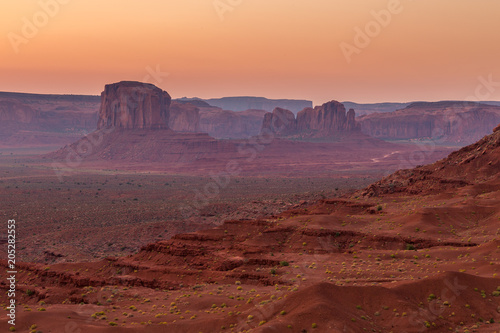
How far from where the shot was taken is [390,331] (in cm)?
2408

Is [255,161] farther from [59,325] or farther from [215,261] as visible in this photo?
[59,325]

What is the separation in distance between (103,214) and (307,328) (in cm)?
5977

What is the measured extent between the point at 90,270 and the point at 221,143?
156 m

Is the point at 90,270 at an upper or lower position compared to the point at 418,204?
lower

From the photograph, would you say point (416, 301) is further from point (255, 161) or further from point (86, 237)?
point (255, 161)

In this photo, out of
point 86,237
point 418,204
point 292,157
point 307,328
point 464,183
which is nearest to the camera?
point 307,328

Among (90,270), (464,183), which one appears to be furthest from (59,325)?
(464,183)

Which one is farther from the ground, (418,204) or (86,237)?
(418,204)

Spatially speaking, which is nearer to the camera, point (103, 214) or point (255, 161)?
point (103, 214)

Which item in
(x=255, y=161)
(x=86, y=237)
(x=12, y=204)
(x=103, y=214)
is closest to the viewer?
(x=86, y=237)

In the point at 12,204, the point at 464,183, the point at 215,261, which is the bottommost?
the point at 12,204

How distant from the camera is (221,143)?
195500mm

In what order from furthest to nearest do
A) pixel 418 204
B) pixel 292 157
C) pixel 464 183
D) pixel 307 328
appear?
A: pixel 292 157
pixel 464 183
pixel 418 204
pixel 307 328

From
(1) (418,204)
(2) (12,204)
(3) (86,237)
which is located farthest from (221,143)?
(1) (418,204)
